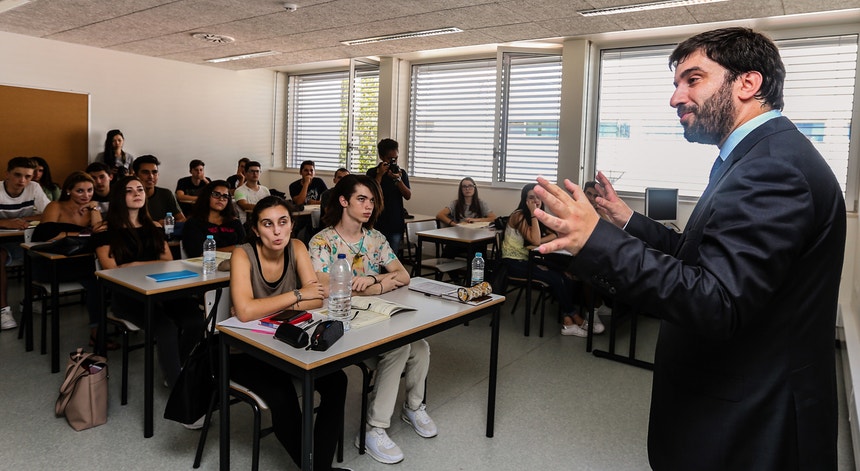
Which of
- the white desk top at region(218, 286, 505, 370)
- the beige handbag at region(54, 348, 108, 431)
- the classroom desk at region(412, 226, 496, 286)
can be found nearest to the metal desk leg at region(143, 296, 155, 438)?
the beige handbag at region(54, 348, 108, 431)

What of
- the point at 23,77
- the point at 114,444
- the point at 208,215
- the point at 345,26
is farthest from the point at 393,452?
the point at 23,77

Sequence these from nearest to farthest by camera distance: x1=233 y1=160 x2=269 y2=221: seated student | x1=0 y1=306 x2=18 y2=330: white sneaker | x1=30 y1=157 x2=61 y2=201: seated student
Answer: x1=0 y1=306 x2=18 y2=330: white sneaker < x1=30 y1=157 x2=61 y2=201: seated student < x1=233 y1=160 x2=269 y2=221: seated student

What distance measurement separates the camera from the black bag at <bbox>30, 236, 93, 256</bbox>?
3617 millimetres

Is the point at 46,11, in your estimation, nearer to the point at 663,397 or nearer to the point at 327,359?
the point at 327,359

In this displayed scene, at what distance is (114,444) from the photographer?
2688mm

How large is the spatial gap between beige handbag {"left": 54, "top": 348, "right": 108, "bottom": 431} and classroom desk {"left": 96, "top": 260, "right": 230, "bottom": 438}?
258 millimetres

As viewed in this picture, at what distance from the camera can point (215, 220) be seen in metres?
4.25

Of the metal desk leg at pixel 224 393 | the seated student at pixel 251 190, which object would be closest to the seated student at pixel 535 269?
the metal desk leg at pixel 224 393

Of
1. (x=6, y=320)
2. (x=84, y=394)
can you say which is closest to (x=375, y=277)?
(x=84, y=394)

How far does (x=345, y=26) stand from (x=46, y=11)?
2.98 meters

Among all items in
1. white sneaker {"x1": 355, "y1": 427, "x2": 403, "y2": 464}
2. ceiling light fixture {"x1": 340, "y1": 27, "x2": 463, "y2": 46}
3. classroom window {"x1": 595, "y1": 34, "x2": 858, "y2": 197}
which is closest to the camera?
white sneaker {"x1": 355, "y1": 427, "x2": 403, "y2": 464}

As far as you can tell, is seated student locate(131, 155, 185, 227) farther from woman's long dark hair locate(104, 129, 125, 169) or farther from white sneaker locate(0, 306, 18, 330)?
woman's long dark hair locate(104, 129, 125, 169)

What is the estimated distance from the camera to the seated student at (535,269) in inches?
188

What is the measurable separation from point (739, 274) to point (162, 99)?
9.11 metres
